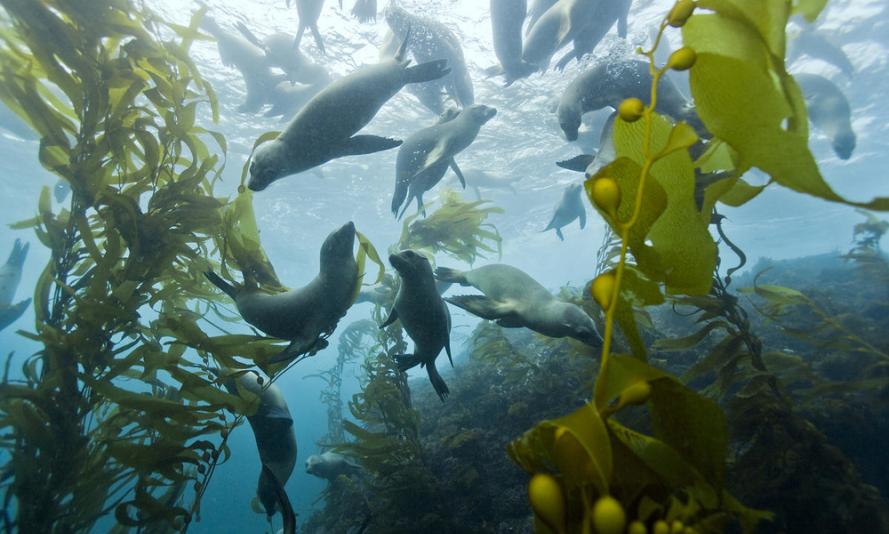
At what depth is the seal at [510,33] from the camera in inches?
220

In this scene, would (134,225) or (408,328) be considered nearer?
(134,225)

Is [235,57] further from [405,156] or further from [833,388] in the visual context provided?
[833,388]

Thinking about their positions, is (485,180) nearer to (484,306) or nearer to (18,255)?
(18,255)

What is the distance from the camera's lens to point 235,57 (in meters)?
8.99

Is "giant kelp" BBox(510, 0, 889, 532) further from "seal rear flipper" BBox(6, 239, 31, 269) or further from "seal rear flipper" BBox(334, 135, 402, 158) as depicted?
"seal rear flipper" BBox(6, 239, 31, 269)

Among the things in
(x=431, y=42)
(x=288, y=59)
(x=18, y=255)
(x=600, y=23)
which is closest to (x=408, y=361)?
(x=600, y=23)

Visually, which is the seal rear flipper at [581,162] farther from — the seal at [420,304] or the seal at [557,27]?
the seal at [557,27]

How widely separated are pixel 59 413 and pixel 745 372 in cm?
468

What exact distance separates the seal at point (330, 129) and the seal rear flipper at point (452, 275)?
1.35 meters

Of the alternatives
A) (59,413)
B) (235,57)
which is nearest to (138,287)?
(59,413)

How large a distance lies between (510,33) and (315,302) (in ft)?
17.4

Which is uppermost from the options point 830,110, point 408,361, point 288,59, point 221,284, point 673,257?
point 288,59

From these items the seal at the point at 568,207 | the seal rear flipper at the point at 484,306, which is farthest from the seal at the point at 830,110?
the seal rear flipper at the point at 484,306

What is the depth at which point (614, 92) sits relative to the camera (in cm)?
355
